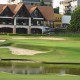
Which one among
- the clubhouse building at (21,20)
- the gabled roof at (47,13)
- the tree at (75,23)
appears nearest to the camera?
the tree at (75,23)

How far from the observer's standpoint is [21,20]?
127 metres

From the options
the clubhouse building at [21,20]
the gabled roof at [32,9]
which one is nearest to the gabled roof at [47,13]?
the gabled roof at [32,9]

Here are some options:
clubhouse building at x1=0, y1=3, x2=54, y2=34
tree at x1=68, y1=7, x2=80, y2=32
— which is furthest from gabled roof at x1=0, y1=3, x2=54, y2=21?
tree at x1=68, y1=7, x2=80, y2=32

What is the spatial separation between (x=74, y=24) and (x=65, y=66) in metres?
79.0

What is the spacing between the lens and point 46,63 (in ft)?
132

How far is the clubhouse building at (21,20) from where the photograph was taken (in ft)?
404

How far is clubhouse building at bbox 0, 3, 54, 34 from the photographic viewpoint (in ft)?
404

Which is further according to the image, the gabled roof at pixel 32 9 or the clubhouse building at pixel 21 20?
the gabled roof at pixel 32 9

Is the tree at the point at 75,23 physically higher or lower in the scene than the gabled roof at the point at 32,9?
lower

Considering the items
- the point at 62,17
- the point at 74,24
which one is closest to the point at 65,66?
the point at 74,24

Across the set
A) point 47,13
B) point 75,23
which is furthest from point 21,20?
point 75,23

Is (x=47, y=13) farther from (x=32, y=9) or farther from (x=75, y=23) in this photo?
(x=75, y=23)

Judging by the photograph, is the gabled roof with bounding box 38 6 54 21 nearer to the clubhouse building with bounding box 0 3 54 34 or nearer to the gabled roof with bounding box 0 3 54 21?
the gabled roof with bounding box 0 3 54 21

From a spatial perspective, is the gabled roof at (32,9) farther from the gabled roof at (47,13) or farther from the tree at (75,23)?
the tree at (75,23)
